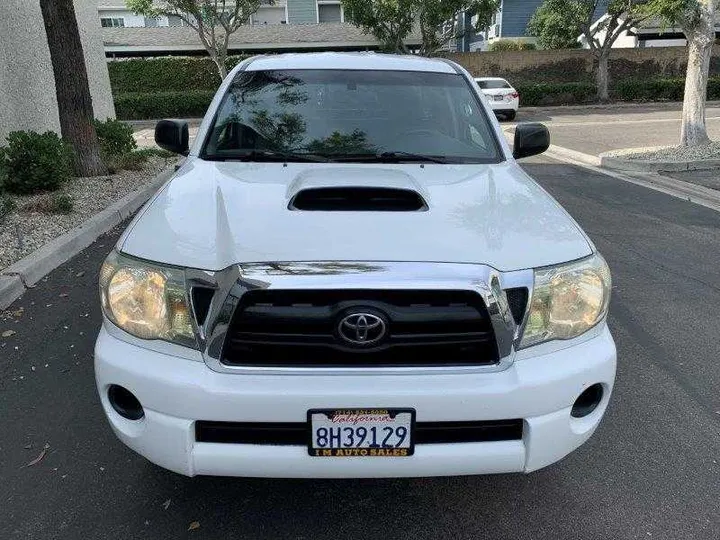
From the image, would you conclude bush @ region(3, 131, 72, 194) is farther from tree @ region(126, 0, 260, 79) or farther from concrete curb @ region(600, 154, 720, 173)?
tree @ region(126, 0, 260, 79)

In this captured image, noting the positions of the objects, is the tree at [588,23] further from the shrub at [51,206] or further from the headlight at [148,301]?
the headlight at [148,301]

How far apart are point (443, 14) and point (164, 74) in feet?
42.3

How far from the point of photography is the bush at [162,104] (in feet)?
85.9

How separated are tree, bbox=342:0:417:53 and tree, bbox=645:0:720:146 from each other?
1684cm

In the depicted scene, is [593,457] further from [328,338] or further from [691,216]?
[691,216]

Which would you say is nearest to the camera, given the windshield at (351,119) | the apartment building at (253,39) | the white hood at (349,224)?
the white hood at (349,224)

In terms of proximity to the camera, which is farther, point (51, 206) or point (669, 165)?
point (669, 165)

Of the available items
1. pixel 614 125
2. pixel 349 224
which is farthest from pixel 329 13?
pixel 349 224

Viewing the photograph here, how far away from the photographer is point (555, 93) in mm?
27234

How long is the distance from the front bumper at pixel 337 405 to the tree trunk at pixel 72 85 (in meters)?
7.67

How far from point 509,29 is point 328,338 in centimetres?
3697

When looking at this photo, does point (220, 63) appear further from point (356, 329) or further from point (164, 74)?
point (356, 329)

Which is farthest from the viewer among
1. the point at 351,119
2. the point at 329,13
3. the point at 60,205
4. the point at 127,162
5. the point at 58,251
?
the point at 329,13

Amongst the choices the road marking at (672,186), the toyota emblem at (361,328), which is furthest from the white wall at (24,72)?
the road marking at (672,186)
